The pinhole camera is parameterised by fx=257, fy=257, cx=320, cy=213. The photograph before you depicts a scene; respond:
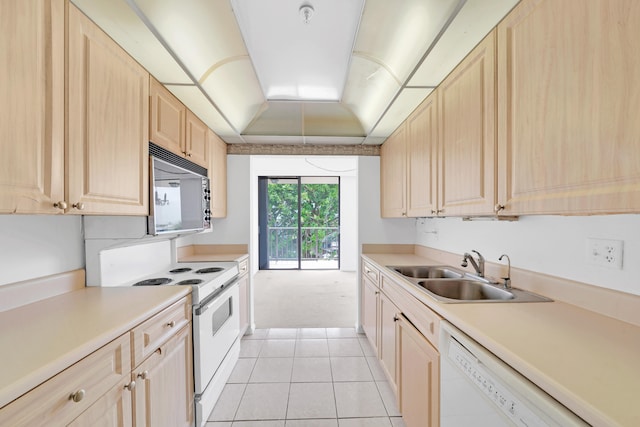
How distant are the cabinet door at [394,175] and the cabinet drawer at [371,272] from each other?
0.58 m

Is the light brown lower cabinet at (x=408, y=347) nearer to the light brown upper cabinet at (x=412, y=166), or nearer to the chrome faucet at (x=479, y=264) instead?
the chrome faucet at (x=479, y=264)

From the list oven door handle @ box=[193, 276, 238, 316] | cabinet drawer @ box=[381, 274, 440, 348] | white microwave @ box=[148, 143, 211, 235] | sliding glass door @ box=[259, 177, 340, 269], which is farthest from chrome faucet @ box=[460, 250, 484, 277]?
sliding glass door @ box=[259, 177, 340, 269]

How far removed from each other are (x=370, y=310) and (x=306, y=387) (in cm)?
90

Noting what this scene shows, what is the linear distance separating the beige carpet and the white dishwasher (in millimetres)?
2229

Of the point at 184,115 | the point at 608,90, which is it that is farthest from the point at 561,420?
the point at 184,115

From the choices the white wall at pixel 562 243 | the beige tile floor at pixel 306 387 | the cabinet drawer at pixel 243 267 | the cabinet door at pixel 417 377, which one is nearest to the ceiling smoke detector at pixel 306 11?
the white wall at pixel 562 243

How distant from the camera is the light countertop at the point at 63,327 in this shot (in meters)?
0.73

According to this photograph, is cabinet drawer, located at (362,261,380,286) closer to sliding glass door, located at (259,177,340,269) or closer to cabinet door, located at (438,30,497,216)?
cabinet door, located at (438,30,497,216)

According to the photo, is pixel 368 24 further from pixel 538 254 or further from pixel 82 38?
pixel 538 254

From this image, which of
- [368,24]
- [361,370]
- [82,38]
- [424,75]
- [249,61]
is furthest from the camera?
[361,370]

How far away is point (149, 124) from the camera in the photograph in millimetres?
1645

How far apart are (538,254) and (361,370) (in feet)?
5.58

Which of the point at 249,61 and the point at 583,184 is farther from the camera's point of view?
the point at 249,61

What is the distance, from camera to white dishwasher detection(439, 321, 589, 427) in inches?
26.6
